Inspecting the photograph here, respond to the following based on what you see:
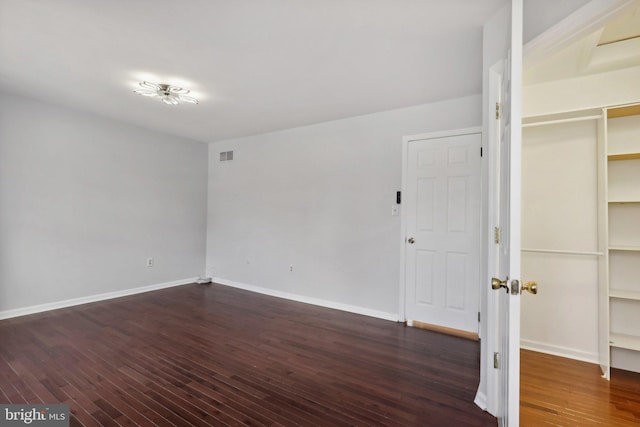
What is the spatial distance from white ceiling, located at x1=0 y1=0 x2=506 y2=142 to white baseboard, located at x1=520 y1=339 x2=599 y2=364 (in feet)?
8.18

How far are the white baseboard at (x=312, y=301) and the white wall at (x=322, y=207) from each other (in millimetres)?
30

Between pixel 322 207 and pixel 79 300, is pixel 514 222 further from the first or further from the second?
pixel 79 300

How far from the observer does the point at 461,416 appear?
1859mm

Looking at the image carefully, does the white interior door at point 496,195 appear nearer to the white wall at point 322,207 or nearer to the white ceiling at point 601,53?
the white ceiling at point 601,53

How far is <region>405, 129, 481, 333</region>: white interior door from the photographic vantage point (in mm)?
3137

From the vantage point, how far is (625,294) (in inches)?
91.9

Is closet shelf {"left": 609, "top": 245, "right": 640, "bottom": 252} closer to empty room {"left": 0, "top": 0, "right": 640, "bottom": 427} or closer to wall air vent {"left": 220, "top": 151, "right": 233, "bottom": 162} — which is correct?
empty room {"left": 0, "top": 0, "right": 640, "bottom": 427}

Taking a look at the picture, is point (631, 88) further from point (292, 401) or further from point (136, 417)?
point (136, 417)

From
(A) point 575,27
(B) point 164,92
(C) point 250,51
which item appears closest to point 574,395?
(A) point 575,27

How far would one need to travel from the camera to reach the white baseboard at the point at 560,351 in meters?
2.58

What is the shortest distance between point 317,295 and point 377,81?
2.78 metres

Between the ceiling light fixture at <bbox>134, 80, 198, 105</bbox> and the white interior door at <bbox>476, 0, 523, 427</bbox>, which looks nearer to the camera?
the white interior door at <bbox>476, 0, 523, 427</bbox>
